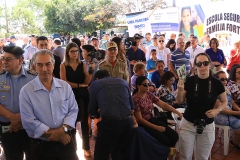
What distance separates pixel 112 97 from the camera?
7.99ft

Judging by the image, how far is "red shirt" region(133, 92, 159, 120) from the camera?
2957 mm

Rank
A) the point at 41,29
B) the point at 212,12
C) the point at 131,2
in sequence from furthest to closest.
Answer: the point at 41,29
the point at 131,2
the point at 212,12

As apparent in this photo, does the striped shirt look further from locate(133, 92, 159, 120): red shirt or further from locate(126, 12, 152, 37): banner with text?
locate(126, 12, 152, 37): banner with text

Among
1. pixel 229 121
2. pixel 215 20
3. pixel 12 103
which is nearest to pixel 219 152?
pixel 229 121

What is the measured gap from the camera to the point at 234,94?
3.80m

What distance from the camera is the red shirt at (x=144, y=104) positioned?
296 cm

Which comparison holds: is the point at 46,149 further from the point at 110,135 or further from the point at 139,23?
the point at 139,23

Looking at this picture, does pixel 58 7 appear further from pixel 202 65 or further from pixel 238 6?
pixel 202 65

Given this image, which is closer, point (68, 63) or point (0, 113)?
point (0, 113)

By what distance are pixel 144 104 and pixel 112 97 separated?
690 mm

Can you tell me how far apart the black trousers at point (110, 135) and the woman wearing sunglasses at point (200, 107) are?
0.63 meters

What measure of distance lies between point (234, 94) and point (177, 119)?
1143 millimetres

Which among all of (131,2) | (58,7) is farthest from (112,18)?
(58,7)

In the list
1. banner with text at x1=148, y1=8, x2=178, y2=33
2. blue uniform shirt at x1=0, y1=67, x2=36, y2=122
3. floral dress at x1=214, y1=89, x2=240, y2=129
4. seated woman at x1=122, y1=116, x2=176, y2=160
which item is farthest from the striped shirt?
banner with text at x1=148, y1=8, x2=178, y2=33
